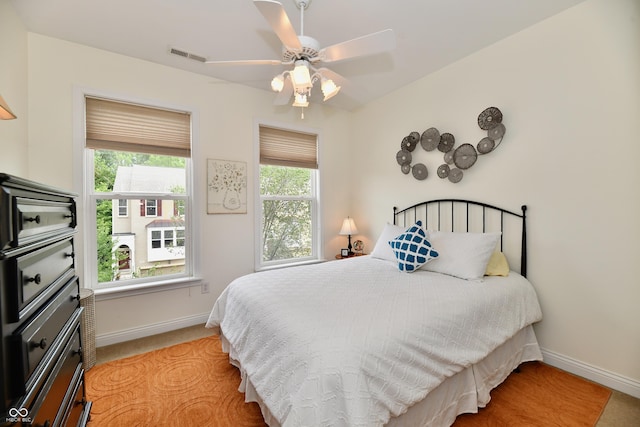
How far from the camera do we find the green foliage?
11.4ft

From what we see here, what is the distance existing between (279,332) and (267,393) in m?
0.26

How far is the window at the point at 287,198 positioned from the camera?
11.3ft

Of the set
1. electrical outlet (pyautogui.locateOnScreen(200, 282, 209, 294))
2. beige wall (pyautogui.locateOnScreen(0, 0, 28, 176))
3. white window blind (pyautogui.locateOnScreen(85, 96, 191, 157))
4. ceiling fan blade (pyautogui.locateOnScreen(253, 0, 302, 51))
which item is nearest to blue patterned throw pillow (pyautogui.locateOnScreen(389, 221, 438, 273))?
ceiling fan blade (pyautogui.locateOnScreen(253, 0, 302, 51))

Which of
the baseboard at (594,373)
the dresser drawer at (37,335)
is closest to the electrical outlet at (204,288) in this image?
the dresser drawer at (37,335)

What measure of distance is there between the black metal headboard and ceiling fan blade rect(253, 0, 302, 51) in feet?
6.79

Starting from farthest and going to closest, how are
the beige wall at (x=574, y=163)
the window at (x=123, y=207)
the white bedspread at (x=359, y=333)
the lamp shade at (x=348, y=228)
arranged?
the lamp shade at (x=348, y=228) → the window at (x=123, y=207) → the beige wall at (x=574, y=163) → the white bedspread at (x=359, y=333)

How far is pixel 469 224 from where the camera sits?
8.76 ft

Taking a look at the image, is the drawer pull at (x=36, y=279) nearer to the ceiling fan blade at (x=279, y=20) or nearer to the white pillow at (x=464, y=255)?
the ceiling fan blade at (x=279, y=20)

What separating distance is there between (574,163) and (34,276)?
3076 mm

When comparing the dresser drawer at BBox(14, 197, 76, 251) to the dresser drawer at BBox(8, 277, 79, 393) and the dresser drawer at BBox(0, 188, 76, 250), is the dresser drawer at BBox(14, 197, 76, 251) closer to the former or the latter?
the dresser drawer at BBox(0, 188, 76, 250)

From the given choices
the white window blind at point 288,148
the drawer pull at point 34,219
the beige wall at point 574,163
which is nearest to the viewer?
the drawer pull at point 34,219

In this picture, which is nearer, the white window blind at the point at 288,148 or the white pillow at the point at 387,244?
the white pillow at the point at 387,244

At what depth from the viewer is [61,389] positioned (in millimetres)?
1155

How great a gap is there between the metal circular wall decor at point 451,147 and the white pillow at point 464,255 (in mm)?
699
